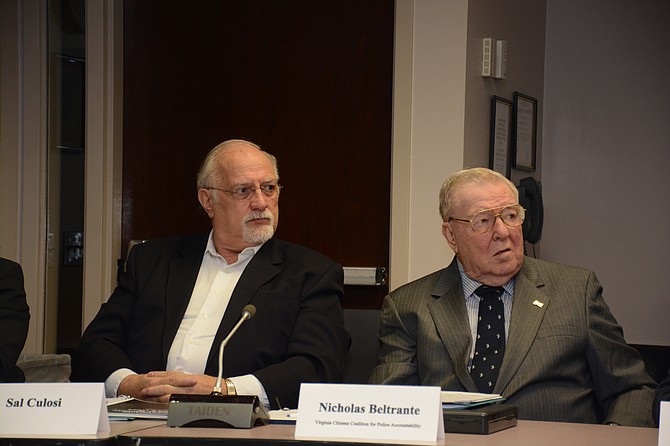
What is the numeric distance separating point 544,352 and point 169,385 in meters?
1.04

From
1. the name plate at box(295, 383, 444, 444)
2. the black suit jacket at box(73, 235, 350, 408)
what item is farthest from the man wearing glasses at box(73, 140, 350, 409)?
the name plate at box(295, 383, 444, 444)

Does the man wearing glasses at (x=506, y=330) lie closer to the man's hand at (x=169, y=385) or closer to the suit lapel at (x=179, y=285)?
the man's hand at (x=169, y=385)

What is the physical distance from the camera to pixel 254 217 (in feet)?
10.8

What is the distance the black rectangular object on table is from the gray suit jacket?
0.71 metres

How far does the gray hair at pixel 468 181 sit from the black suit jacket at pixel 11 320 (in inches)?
55.2

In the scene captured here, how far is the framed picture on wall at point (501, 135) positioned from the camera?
413 cm

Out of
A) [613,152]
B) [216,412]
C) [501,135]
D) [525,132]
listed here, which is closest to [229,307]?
[216,412]

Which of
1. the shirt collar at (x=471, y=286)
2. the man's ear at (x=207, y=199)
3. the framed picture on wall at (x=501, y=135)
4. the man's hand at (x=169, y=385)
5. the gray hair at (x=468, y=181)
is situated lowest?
the man's hand at (x=169, y=385)

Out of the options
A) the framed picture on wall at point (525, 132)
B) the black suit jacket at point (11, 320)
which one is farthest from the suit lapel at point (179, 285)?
the framed picture on wall at point (525, 132)

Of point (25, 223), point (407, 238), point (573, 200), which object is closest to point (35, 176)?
point (25, 223)

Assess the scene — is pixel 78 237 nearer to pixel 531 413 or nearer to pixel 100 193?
pixel 100 193

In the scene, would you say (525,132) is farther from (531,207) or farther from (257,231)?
(257,231)

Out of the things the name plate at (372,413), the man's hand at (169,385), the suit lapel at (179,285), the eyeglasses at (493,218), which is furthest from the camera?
the suit lapel at (179,285)

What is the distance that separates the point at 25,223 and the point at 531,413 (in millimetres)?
2704
